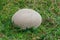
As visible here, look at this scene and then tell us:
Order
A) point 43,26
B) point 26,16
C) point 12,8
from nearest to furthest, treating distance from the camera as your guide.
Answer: point 26,16 → point 43,26 → point 12,8

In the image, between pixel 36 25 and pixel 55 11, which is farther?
pixel 55 11

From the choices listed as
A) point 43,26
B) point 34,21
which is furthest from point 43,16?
point 34,21

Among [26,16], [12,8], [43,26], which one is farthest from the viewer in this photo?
[12,8]

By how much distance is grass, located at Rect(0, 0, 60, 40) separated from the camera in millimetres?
4875

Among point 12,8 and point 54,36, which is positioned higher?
point 12,8

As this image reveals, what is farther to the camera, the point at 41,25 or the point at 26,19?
the point at 41,25

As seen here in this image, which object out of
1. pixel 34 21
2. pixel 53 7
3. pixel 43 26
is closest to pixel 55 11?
pixel 53 7

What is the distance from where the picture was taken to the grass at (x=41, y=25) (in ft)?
16.0

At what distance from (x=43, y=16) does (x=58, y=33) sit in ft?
2.39

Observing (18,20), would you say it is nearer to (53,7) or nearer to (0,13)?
(0,13)

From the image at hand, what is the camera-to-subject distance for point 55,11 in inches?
231

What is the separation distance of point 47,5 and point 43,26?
3.04ft

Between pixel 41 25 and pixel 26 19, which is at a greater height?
pixel 26 19

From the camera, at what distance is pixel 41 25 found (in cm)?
530
